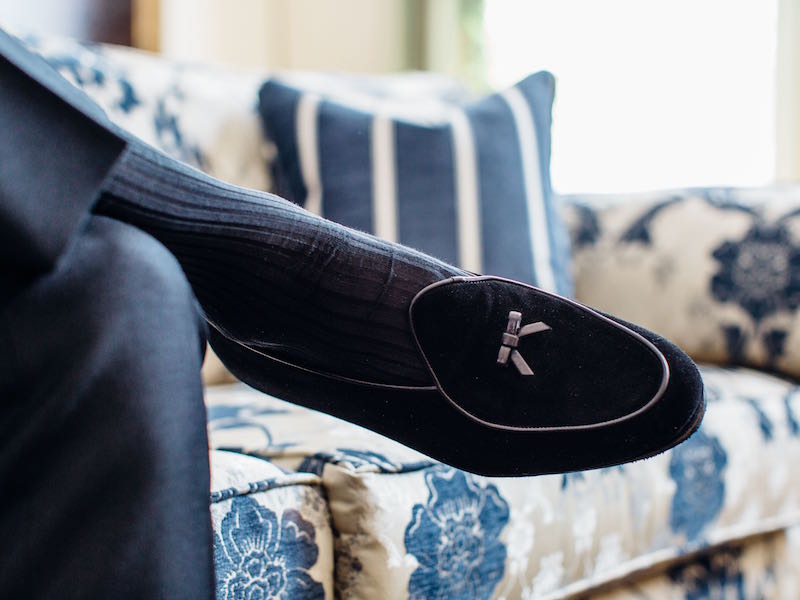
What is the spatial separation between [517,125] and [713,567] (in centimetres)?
59

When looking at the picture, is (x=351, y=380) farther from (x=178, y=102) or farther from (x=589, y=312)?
(x=178, y=102)

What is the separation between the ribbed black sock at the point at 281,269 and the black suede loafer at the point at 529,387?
0.02 meters

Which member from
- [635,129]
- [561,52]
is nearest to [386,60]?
[561,52]

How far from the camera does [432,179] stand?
1.03 m

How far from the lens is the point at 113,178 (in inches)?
16.3

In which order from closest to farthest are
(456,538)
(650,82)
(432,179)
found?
(456,538) < (432,179) < (650,82)

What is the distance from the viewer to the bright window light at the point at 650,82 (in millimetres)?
1831

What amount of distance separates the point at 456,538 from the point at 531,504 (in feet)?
0.29

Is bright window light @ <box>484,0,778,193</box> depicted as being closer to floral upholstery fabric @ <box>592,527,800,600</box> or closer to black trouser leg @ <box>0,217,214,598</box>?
floral upholstery fabric @ <box>592,527,800,600</box>

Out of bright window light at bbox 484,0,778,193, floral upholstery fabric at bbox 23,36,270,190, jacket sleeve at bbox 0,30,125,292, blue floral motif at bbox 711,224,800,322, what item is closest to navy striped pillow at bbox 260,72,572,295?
floral upholstery fabric at bbox 23,36,270,190

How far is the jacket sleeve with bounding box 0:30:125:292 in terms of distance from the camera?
365 millimetres

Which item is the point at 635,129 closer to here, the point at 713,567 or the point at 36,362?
the point at 713,567

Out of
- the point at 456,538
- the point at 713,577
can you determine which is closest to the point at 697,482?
the point at 713,577

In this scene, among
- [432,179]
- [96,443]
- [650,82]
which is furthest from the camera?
[650,82]
